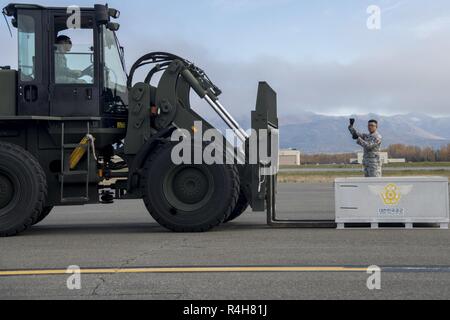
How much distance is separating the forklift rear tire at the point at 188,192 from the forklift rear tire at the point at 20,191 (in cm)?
157

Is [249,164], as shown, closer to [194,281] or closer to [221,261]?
[221,261]

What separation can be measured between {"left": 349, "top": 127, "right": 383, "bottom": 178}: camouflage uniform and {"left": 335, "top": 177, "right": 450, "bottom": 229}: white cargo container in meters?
1.01

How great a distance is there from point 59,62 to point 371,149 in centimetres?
537

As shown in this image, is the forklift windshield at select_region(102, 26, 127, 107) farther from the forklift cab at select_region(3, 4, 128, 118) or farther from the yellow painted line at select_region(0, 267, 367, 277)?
the yellow painted line at select_region(0, 267, 367, 277)

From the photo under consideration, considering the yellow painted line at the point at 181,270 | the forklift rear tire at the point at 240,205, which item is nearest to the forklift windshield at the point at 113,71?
the forklift rear tire at the point at 240,205

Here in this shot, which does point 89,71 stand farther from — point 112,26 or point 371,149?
point 371,149

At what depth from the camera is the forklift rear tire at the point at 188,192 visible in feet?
33.0

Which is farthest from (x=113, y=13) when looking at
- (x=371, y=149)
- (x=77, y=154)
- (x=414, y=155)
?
(x=414, y=155)

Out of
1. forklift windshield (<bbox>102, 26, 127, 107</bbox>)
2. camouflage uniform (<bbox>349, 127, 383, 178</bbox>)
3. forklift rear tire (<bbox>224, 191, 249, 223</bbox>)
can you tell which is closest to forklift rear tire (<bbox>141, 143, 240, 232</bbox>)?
forklift rear tire (<bbox>224, 191, 249, 223</bbox>)

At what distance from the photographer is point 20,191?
9992 millimetres

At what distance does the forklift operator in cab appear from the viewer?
10430mm

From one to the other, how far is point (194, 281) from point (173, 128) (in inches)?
176

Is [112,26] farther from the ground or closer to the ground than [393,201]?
farther from the ground
